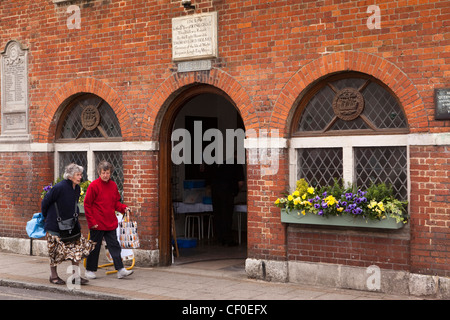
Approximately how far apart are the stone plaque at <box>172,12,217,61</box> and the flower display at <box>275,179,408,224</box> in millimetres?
2794

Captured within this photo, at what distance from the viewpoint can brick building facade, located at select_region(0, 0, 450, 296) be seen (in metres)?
8.54

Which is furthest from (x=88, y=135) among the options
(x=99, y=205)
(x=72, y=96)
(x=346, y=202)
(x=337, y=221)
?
(x=346, y=202)

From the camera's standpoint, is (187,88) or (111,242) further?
(187,88)

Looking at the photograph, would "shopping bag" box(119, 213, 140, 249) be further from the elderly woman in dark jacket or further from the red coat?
the elderly woman in dark jacket

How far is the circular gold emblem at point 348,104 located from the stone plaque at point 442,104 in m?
1.17

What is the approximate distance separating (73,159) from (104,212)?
3128 mm

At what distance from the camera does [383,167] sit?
29.8 ft

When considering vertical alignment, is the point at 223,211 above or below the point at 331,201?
below

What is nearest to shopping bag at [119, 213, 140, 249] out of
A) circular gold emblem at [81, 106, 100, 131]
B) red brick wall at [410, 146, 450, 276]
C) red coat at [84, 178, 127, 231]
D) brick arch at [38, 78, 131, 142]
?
red coat at [84, 178, 127, 231]

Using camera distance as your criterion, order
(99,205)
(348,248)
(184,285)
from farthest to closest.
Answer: (99,205), (184,285), (348,248)

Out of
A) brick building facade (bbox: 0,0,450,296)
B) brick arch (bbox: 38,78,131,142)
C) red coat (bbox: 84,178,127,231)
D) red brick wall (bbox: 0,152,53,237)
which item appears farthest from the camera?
red brick wall (bbox: 0,152,53,237)

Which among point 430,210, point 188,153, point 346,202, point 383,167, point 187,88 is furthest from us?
point 188,153

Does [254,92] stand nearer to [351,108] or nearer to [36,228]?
Answer: [351,108]
